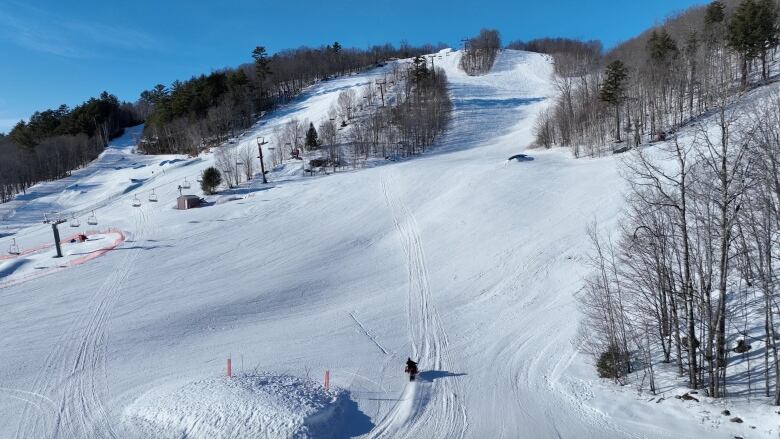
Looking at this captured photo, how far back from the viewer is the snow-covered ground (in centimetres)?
1459

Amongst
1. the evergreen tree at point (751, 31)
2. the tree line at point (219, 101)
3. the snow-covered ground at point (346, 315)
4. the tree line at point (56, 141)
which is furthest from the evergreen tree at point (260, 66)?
the evergreen tree at point (751, 31)

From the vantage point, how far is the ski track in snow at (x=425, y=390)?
46.4ft

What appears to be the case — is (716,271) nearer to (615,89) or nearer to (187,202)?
(615,89)

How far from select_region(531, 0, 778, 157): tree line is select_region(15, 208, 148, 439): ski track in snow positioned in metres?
44.1

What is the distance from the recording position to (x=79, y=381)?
17.8 meters

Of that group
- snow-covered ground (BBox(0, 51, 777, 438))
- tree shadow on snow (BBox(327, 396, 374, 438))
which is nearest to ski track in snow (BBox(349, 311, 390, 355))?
snow-covered ground (BBox(0, 51, 777, 438))

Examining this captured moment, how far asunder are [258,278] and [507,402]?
18.4 m

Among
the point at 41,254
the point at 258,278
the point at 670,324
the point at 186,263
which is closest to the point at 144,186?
the point at 41,254

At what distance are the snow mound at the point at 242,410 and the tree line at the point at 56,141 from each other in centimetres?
7056

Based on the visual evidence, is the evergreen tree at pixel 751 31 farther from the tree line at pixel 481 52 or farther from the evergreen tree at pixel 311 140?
the tree line at pixel 481 52

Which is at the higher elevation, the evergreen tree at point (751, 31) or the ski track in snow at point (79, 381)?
the evergreen tree at point (751, 31)

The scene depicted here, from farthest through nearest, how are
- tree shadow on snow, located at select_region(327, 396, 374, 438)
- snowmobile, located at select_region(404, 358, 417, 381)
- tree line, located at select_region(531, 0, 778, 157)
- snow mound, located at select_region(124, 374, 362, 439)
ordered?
1. tree line, located at select_region(531, 0, 778, 157)
2. snowmobile, located at select_region(404, 358, 417, 381)
3. tree shadow on snow, located at select_region(327, 396, 374, 438)
4. snow mound, located at select_region(124, 374, 362, 439)

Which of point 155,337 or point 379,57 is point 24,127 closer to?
point 379,57

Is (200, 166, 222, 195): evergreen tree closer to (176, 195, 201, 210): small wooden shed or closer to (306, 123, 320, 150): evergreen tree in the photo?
(176, 195, 201, 210): small wooden shed
